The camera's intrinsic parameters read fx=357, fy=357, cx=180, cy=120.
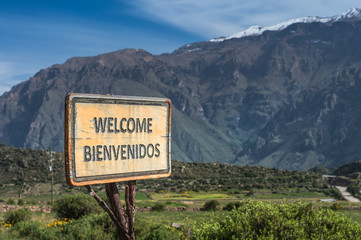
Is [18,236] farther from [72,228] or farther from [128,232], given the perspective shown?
[128,232]

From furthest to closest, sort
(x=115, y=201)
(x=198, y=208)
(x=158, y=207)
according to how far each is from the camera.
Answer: (x=198, y=208), (x=158, y=207), (x=115, y=201)

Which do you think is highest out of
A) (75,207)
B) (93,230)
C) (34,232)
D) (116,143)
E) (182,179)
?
(116,143)

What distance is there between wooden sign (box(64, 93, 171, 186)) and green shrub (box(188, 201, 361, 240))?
228 centimetres

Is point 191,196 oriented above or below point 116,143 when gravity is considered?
below

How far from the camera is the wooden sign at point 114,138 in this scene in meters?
6.01

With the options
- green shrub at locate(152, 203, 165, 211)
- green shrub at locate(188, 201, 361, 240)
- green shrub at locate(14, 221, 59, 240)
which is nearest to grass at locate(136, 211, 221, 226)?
green shrub at locate(152, 203, 165, 211)

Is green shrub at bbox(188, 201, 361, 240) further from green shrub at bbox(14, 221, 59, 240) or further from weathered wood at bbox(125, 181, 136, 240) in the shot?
green shrub at bbox(14, 221, 59, 240)

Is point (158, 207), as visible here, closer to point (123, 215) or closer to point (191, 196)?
point (191, 196)

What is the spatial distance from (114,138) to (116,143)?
10 cm

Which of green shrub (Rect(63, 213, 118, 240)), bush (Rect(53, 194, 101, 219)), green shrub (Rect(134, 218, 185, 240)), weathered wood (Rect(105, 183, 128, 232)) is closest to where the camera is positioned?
weathered wood (Rect(105, 183, 128, 232))

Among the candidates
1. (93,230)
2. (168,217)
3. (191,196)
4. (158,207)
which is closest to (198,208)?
(158,207)

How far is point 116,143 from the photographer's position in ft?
21.3

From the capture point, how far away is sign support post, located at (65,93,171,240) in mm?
6020

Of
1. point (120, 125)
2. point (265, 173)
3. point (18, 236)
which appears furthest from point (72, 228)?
point (265, 173)
